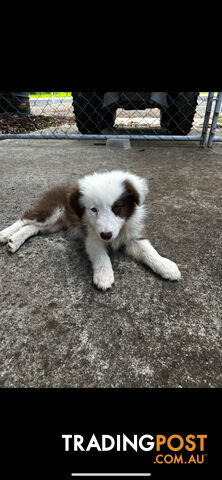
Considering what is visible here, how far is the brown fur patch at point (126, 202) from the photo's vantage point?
6.23 feet

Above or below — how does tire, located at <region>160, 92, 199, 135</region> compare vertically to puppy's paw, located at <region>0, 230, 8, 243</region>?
above

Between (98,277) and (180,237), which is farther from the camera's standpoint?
(180,237)

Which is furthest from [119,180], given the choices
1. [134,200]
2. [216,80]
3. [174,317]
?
[216,80]

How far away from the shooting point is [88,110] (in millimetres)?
5199

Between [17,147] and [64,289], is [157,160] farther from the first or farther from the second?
[64,289]

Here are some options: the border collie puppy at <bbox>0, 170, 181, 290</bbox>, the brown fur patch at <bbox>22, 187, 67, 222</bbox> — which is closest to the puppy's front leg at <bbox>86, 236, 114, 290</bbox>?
the border collie puppy at <bbox>0, 170, 181, 290</bbox>

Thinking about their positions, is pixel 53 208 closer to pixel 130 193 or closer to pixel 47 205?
pixel 47 205

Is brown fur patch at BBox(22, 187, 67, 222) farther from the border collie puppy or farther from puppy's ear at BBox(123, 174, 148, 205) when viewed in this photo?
puppy's ear at BBox(123, 174, 148, 205)

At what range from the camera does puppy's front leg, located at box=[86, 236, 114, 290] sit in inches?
68.4

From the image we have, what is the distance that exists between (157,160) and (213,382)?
3640 mm

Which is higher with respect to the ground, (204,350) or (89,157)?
(89,157)

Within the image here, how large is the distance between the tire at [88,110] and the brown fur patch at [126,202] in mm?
3772

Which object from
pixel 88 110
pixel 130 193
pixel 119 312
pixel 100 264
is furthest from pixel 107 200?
pixel 88 110

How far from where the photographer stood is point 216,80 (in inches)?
34.1
